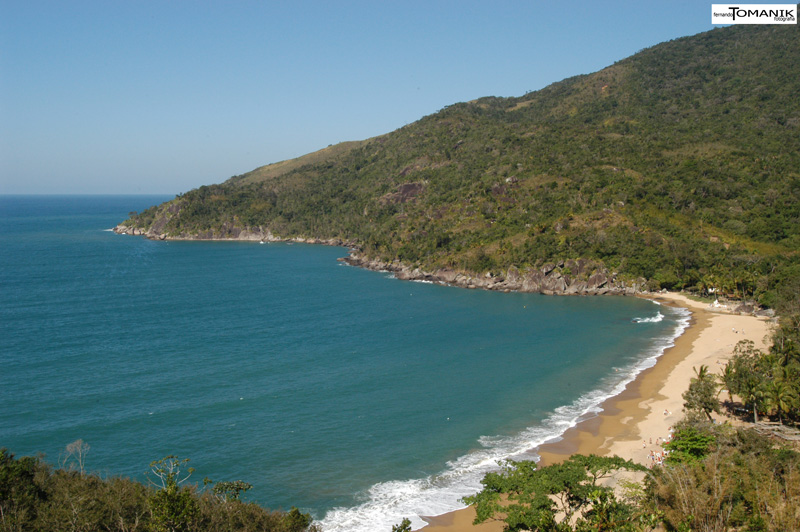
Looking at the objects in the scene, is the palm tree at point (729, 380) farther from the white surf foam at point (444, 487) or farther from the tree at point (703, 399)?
the white surf foam at point (444, 487)

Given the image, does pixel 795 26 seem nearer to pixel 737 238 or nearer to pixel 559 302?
pixel 737 238

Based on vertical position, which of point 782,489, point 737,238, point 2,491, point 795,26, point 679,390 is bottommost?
point 679,390

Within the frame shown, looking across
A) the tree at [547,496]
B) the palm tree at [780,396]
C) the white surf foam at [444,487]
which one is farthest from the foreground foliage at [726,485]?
the palm tree at [780,396]

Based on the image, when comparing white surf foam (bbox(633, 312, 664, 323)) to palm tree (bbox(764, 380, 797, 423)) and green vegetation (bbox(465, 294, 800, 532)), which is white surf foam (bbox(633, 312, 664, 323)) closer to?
palm tree (bbox(764, 380, 797, 423))

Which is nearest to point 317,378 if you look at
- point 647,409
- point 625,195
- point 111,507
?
point 111,507

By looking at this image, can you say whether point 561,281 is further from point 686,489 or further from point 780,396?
point 686,489

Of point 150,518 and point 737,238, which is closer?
point 150,518

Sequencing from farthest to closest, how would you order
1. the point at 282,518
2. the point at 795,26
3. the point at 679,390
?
the point at 795,26
the point at 679,390
the point at 282,518

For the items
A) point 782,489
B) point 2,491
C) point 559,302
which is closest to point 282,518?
point 2,491
